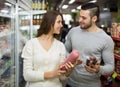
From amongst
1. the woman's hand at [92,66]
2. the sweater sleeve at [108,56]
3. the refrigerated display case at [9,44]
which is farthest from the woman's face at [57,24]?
the refrigerated display case at [9,44]

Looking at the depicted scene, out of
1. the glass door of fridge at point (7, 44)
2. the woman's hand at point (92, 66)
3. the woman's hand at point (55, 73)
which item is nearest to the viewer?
the woman's hand at point (55, 73)

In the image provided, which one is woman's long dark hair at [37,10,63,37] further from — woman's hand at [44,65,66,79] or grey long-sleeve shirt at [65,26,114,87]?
grey long-sleeve shirt at [65,26,114,87]

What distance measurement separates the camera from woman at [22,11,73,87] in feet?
7.66

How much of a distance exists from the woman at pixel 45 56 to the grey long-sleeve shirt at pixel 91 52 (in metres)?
0.51

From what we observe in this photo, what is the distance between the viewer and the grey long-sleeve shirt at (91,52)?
293cm

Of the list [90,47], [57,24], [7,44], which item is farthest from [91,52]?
[7,44]

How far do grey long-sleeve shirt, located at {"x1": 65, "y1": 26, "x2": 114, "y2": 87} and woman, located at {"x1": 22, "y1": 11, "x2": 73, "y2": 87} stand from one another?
0.51 m

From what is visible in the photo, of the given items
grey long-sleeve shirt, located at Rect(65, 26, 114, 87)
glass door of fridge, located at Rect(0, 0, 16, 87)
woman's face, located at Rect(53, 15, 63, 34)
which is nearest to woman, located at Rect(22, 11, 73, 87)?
woman's face, located at Rect(53, 15, 63, 34)

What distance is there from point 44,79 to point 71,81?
A: 0.75m

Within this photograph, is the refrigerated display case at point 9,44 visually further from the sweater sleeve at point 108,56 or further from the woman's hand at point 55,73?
the sweater sleeve at point 108,56

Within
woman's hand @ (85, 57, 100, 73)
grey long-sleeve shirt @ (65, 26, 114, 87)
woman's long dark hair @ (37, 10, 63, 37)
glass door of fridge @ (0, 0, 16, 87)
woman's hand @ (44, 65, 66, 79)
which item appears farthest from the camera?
glass door of fridge @ (0, 0, 16, 87)

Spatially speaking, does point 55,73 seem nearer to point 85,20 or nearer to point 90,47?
point 90,47

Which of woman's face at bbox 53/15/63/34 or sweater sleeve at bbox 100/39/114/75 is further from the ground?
woman's face at bbox 53/15/63/34

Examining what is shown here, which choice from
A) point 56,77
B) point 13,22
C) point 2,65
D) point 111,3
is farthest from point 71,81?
point 111,3
